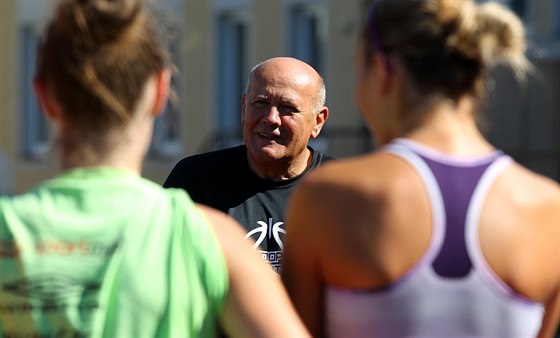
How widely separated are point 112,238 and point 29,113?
23.3 metres

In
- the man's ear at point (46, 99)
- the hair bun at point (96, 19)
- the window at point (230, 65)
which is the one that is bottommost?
the window at point (230, 65)

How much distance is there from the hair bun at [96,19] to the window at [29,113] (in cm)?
2277

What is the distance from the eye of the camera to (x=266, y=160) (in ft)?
15.8

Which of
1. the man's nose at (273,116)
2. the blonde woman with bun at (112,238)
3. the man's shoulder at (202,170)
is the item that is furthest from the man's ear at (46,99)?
the man's nose at (273,116)

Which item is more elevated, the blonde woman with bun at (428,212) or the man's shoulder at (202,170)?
the blonde woman with bun at (428,212)

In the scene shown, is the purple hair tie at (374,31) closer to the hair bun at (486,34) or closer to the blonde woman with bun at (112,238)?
the hair bun at (486,34)

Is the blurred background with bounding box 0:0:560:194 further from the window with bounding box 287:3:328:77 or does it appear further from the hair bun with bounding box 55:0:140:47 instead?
the hair bun with bounding box 55:0:140:47

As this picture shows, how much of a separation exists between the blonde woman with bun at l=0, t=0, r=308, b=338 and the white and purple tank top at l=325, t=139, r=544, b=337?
8.4 inches

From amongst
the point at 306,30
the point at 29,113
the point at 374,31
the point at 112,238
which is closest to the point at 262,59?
the point at 306,30

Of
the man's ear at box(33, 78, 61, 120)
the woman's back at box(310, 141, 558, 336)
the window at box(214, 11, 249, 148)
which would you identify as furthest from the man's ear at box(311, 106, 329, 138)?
the window at box(214, 11, 249, 148)

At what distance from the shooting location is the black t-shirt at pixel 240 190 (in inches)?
182

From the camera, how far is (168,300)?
2.46 m

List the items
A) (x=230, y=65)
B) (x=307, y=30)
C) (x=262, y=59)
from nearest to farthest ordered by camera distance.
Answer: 1. (x=307, y=30)
2. (x=262, y=59)
3. (x=230, y=65)

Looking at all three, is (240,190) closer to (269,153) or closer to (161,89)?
(269,153)
